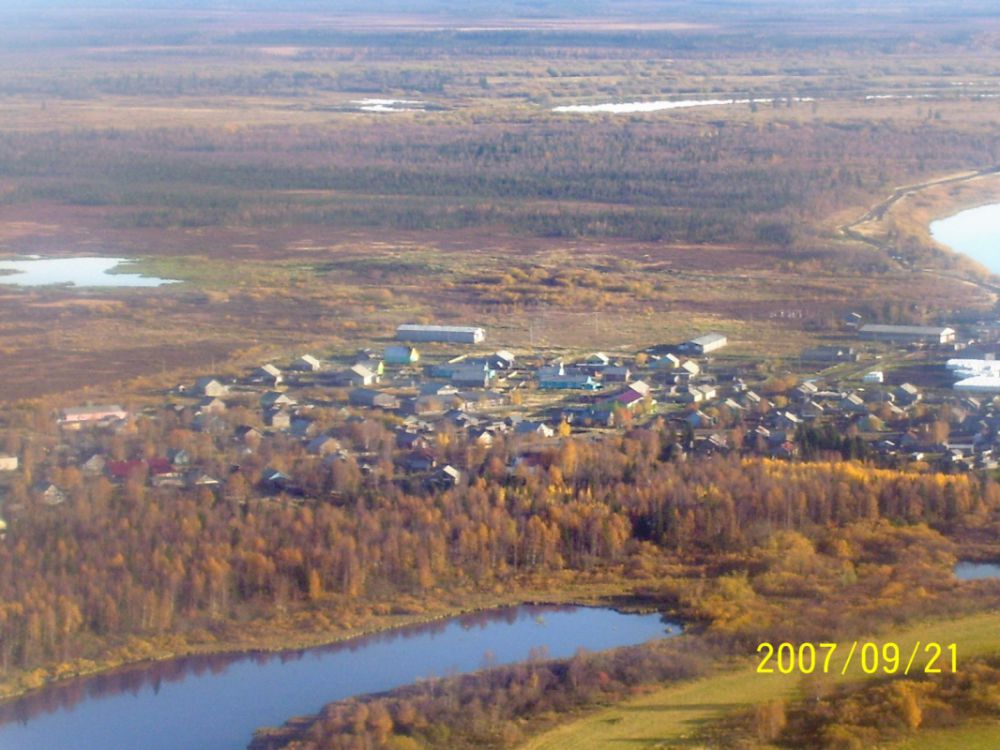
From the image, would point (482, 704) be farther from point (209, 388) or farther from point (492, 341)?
point (492, 341)

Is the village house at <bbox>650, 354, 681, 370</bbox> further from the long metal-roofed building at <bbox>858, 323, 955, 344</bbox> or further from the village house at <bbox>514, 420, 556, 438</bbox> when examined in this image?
the village house at <bbox>514, 420, 556, 438</bbox>

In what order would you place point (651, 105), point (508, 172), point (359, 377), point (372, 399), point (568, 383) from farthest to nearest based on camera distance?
point (651, 105) → point (508, 172) → point (359, 377) → point (568, 383) → point (372, 399)

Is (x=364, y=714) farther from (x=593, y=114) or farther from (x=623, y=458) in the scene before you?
(x=593, y=114)

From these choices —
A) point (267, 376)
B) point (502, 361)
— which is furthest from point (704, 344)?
point (267, 376)

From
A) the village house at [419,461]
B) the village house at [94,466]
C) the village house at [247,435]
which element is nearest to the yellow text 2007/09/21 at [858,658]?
the village house at [419,461]

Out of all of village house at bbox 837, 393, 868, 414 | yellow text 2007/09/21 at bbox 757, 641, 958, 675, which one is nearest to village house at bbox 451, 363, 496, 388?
village house at bbox 837, 393, 868, 414

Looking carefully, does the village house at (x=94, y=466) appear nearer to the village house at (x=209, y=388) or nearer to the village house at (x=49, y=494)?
the village house at (x=49, y=494)
